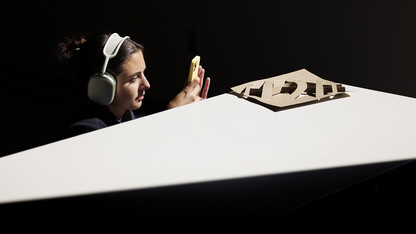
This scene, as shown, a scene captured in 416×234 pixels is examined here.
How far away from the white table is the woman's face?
1.29 feet

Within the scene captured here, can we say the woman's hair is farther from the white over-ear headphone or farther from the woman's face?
the white over-ear headphone

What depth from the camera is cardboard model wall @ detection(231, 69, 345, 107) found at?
132 centimetres

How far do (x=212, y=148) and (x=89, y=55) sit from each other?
0.83 metres

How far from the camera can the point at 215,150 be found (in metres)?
0.99

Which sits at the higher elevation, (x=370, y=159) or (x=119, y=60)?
(x=119, y=60)

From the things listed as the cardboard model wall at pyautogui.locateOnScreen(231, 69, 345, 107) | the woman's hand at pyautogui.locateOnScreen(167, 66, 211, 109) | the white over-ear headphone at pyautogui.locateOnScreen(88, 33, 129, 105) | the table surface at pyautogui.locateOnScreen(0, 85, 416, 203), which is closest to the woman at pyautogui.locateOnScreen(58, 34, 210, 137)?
the woman's hand at pyautogui.locateOnScreen(167, 66, 211, 109)

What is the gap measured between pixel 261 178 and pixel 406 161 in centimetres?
28

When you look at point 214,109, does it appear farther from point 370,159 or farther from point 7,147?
point 7,147

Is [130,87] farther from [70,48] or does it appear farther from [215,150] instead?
[215,150]

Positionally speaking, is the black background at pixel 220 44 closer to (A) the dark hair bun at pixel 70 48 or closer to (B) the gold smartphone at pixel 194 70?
(A) the dark hair bun at pixel 70 48

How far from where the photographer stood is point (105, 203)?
0.77m

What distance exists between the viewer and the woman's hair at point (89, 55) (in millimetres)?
1644

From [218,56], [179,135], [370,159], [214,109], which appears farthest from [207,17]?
[370,159]

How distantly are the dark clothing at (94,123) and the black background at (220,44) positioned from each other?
0.37 ft
